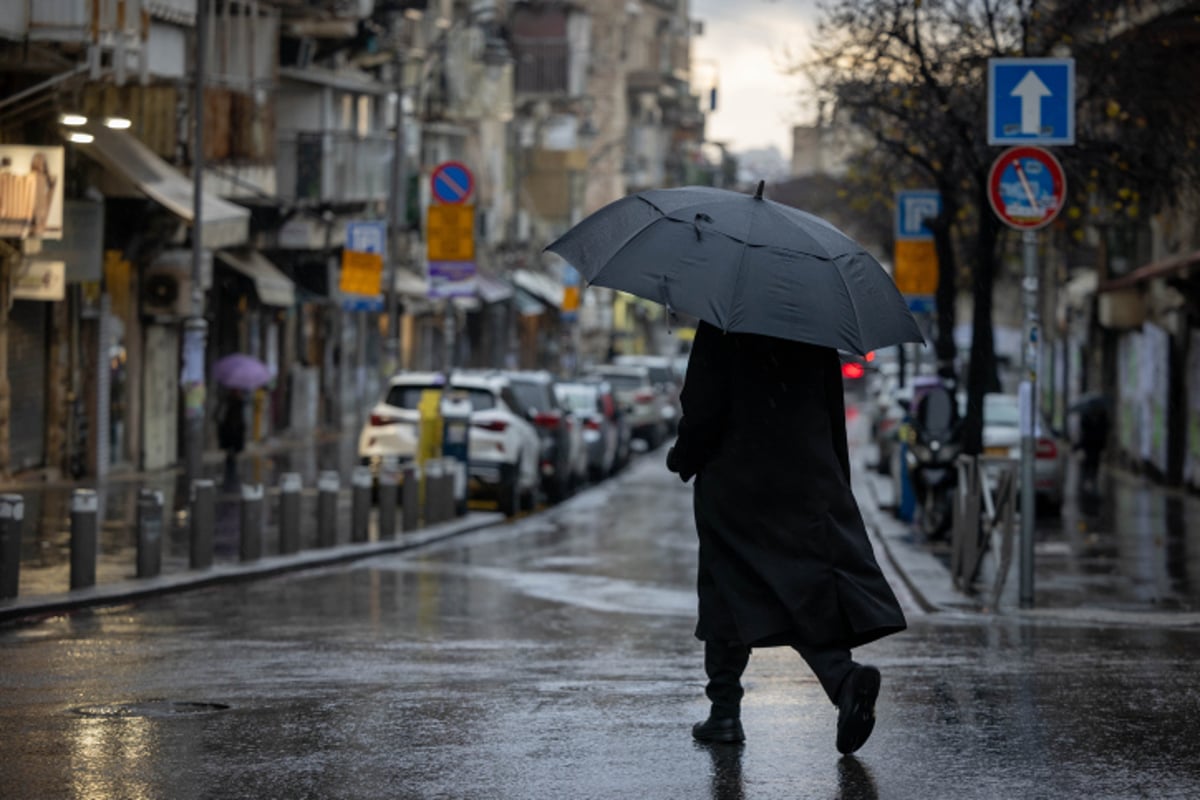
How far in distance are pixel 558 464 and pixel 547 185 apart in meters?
57.5

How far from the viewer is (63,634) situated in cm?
1315

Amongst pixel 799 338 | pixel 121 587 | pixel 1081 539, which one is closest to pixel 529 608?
pixel 121 587

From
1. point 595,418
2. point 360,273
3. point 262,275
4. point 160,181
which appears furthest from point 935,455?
point 262,275

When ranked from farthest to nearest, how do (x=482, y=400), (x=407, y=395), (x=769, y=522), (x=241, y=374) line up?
(x=241, y=374)
(x=482, y=400)
(x=407, y=395)
(x=769, y=522)

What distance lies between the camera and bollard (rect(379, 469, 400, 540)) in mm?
22734

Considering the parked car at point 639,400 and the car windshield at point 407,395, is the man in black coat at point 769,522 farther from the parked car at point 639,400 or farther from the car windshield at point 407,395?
the parked car at point 639,400

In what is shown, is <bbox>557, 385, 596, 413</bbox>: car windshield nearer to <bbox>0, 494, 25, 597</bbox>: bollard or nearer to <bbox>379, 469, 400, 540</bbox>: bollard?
<bbox>379, 469, 400, 540</bbox>: bollard

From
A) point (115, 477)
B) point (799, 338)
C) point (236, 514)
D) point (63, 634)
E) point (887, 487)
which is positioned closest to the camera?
point (799, 338)

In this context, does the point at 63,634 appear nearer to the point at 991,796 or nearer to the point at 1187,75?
the point at 991,796

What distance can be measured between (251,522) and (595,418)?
70.0 feet

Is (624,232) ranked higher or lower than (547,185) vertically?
lower

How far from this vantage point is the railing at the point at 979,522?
16.3 m

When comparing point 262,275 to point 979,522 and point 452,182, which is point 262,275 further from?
point 979,522

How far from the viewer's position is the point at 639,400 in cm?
5269
